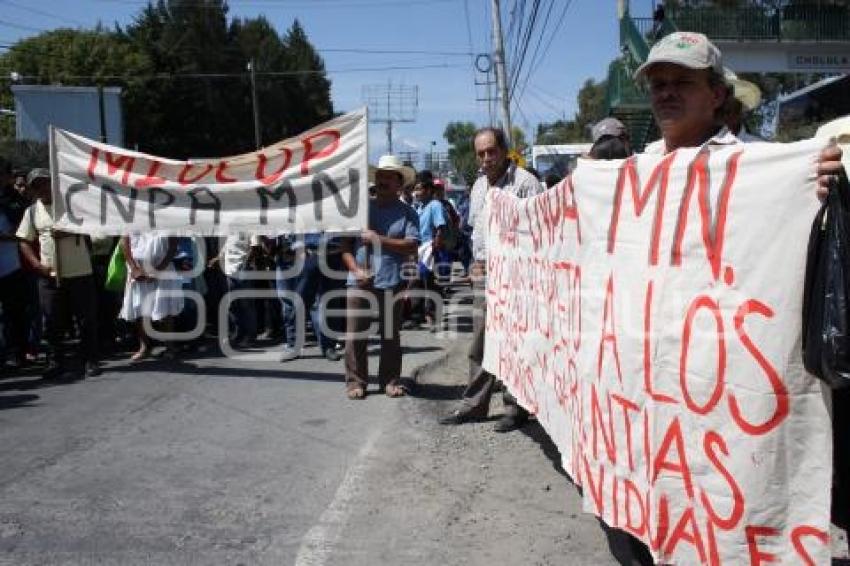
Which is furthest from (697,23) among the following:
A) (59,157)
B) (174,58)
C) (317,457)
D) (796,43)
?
(174,58)

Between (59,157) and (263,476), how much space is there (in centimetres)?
465

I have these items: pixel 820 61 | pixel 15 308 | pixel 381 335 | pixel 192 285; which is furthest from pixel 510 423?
pixel 820 61

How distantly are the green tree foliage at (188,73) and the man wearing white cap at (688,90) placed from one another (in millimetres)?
52982

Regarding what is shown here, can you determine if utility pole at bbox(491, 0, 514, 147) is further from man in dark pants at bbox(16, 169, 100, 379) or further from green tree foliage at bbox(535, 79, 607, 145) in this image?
green tree foliage at bbox(535, 79, 607, 145)

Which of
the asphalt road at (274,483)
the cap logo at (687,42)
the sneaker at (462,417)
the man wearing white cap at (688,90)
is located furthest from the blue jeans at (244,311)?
the cap logo at (687,42)

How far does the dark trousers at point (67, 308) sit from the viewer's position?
7.64 metres

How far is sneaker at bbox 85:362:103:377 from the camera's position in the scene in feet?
25.3

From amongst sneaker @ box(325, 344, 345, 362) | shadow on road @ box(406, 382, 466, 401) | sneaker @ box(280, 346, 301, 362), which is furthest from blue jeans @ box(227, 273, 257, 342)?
shadow on road @ box(406, 382, 466, 401)

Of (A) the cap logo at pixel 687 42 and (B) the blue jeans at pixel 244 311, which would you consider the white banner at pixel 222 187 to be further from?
(A) the cap logo at pixel 687 42

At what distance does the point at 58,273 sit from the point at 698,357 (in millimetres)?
6536

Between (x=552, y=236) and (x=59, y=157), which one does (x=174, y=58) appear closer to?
(x=59, y=157)

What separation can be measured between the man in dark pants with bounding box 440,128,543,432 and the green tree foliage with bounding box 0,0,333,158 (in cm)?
5000

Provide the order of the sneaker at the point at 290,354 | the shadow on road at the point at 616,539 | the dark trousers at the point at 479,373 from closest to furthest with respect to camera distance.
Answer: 1. the shadow on road at the point at 616,539
2. the dark trousers at the point at 479,373
3. the sneaker at the point at 290,354

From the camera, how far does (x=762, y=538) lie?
241 cm
